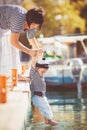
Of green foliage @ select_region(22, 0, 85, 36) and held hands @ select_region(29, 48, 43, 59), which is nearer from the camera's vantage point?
held hands @ select_region(29, 48, 43, 59)

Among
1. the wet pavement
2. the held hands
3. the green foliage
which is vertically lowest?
the wet pavement

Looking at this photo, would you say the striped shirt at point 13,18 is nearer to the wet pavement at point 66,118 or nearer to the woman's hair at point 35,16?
the woman's hair at point 35,16

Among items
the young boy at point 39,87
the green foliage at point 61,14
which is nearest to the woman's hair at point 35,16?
the young boy at point 39,87

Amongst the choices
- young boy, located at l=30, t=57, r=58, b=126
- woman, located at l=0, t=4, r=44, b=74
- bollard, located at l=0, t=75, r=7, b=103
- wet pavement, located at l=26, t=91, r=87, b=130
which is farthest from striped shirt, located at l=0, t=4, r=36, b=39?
wet pavement, located at l=26, t=91, r=87, b=130

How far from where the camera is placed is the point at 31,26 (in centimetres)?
640

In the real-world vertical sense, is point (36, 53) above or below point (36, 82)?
above

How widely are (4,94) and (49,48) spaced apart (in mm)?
14998

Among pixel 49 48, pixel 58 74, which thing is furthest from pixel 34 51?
pixel 49 48

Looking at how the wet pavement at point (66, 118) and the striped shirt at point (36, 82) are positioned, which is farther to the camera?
the wet pavement at point (66, 118)

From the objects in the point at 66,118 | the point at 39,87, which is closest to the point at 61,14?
the point at 66,118

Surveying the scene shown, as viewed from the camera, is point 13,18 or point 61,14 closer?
point 13,18

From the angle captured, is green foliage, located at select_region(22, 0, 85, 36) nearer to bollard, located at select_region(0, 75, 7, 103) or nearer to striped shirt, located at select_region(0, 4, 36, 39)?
striped shirt, located at select_region(0, 4, 36, 39)

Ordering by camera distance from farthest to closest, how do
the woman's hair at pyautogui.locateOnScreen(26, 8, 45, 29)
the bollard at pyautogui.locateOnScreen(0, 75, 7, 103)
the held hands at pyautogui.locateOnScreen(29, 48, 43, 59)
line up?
the held hands at pyautogui.locateOnScreen(29, 48, 43, 59)
the woman's hair at pyautogui.locateOnScreen(26, 8, 45, 29)
the bollard at pyautogui.locateOnScreen(0, 75, 7, 103)

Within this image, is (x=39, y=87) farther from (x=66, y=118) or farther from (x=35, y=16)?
(x=66, y=118)
